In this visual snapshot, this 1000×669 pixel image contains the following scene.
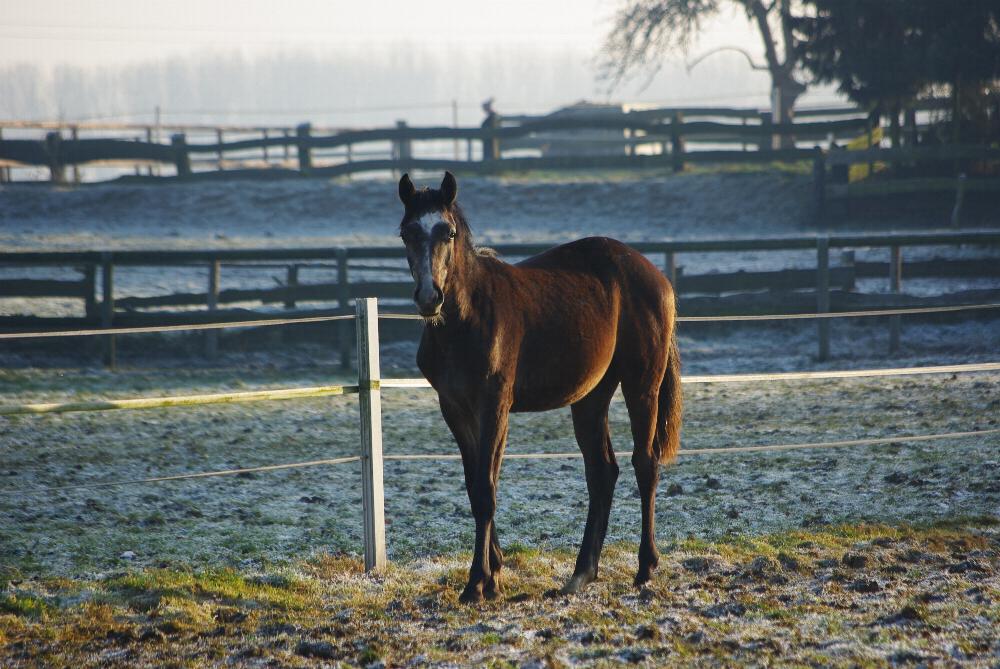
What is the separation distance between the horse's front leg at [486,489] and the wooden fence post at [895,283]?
10.2m

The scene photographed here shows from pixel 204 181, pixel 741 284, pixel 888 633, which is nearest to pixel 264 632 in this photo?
pixel 888 633

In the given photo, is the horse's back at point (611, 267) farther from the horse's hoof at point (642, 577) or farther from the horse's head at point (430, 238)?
the horse's hoof at point (642, 577)

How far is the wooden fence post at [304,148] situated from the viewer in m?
24.6

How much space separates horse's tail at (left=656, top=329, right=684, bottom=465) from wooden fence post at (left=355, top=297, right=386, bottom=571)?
1.67 meters

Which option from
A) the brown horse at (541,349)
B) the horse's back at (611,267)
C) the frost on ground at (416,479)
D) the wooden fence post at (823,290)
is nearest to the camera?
the brown horse at (541,349)

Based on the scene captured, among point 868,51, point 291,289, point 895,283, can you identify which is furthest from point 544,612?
point 868,51

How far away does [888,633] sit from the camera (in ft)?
14.7

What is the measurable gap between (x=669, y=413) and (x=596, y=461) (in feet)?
1.98

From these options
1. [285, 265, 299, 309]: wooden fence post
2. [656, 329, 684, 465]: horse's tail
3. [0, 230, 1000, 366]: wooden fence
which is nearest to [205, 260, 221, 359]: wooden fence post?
[0, 230, 1000, 366]: wooden fence

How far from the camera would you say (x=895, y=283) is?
14.6m

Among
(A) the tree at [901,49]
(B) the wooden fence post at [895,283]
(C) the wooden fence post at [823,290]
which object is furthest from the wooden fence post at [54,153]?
(B) the wooden fence post at [895,283]

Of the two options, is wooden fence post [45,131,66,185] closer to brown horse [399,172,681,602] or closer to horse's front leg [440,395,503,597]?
brown horse [399,172,681,602]

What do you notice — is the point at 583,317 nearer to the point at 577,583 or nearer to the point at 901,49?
the point at 577,583

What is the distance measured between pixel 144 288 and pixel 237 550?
506 inches
